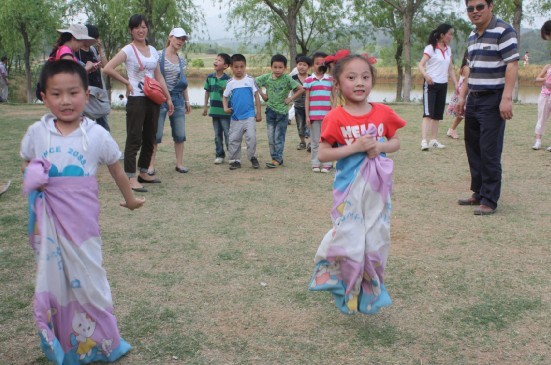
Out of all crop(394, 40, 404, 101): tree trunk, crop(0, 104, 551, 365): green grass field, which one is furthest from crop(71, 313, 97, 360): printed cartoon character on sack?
crop(394, 40, 404, 101): tree trunk

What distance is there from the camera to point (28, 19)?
96.3ft

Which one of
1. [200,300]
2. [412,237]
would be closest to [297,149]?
[412,237]

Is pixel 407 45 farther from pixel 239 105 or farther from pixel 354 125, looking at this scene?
pixel 354 125

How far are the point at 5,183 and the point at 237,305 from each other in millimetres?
4384

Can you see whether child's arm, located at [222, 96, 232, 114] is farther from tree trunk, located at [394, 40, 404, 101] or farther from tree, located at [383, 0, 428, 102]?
tree trunk, located at [394, 40, 404, 101]

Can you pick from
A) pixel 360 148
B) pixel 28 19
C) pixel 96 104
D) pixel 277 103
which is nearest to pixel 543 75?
pixel 277 103

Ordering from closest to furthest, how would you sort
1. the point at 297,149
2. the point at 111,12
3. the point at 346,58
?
the point at 346,58
the point at 297,149
the point at 111,12

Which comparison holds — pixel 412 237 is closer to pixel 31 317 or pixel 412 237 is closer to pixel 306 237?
pixel 306 237

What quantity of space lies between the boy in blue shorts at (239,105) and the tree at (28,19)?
24.4 meters

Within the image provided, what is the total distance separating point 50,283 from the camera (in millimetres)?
2678

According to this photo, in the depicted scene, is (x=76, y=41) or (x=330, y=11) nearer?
(x=76, y=41)

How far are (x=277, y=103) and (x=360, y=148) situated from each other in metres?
4.89

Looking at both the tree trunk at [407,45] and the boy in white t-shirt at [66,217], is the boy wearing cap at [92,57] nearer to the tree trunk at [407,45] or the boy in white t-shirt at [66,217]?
the boy in white t-shirt at [66,217]

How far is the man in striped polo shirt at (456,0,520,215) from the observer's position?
5309 mm
